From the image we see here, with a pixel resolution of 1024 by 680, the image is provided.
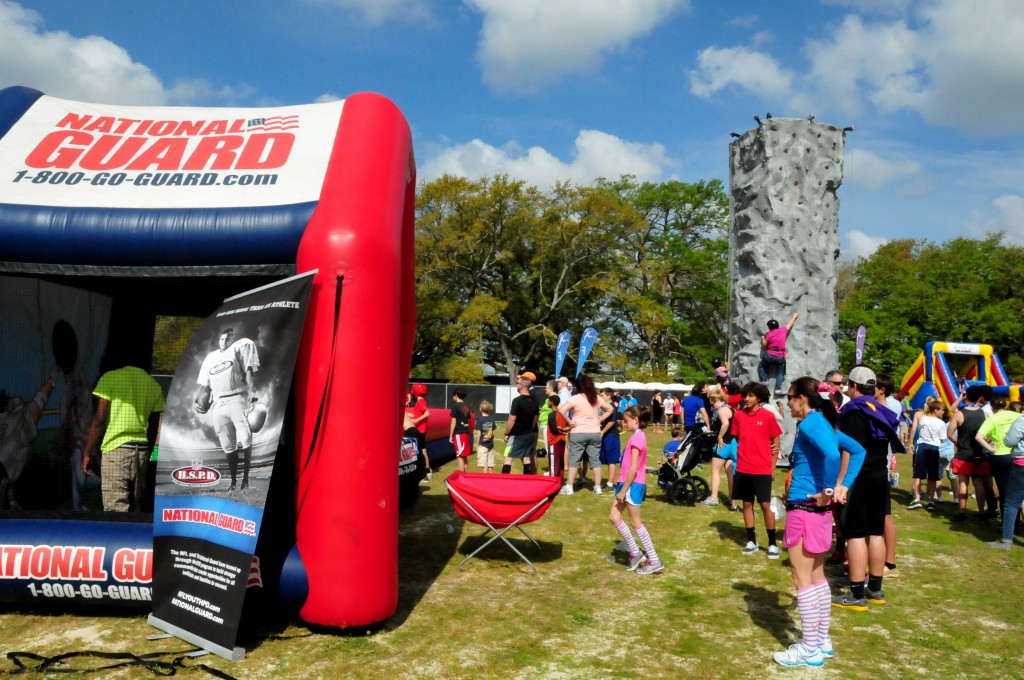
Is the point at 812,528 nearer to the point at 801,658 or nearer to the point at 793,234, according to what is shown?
the point at 801,658

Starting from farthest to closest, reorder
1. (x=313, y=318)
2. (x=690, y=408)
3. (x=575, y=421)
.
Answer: (x=690, y=408) < (x=575, y=421) < (x=313, y=318)

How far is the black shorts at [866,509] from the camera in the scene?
5.94m

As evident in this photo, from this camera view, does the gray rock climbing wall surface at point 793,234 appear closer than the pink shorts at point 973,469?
No

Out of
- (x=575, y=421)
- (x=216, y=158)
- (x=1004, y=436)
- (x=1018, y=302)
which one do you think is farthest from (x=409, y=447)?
(x=1018, y=302)

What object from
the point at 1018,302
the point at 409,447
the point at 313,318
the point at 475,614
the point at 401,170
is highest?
the point at 1018,302

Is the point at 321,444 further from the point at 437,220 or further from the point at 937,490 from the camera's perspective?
the point at 437,220

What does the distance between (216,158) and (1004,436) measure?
848cm

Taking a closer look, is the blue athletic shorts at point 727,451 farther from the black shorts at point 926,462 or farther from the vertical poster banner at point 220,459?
the vertical poster banner at point 220,459

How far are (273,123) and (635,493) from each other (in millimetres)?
4601

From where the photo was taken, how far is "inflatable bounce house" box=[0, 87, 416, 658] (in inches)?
199

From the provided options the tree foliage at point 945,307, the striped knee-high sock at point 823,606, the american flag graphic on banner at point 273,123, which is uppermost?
the tree foliage at point 945,307

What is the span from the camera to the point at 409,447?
916cm

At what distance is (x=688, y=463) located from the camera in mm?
10102

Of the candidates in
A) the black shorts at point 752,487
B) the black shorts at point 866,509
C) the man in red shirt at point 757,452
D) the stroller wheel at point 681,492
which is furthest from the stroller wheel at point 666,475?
the black shorts at point 866,509
